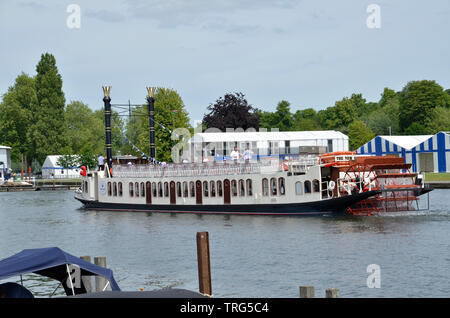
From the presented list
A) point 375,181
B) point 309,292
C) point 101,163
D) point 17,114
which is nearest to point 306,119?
point 17,114

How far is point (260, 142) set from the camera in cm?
7431

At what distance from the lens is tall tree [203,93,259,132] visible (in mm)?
92562

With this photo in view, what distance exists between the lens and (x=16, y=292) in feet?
43.0

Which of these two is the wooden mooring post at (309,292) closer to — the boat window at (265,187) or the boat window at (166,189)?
the boat window at (265,187)

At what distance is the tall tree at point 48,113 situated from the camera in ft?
343

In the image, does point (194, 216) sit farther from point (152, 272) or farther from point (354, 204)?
point (152, 272)

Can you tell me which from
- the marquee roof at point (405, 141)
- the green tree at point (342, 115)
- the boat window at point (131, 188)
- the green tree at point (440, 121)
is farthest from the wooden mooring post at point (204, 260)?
the green tree at point (342, 115)

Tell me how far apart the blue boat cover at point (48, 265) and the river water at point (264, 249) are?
16.1 ft

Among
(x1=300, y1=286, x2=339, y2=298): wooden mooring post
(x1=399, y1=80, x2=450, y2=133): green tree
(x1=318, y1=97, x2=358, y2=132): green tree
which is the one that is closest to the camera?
(x1=300, y1=286, x2=339, y2=298): wooden mooring post

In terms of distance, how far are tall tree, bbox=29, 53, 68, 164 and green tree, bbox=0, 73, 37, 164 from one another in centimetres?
533

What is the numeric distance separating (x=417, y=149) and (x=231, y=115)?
105 ft

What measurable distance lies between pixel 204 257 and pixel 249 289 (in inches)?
168

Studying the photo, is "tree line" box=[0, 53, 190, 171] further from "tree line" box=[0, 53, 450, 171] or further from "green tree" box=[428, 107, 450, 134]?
"green tree" box=[428, 107, 450, 134]
